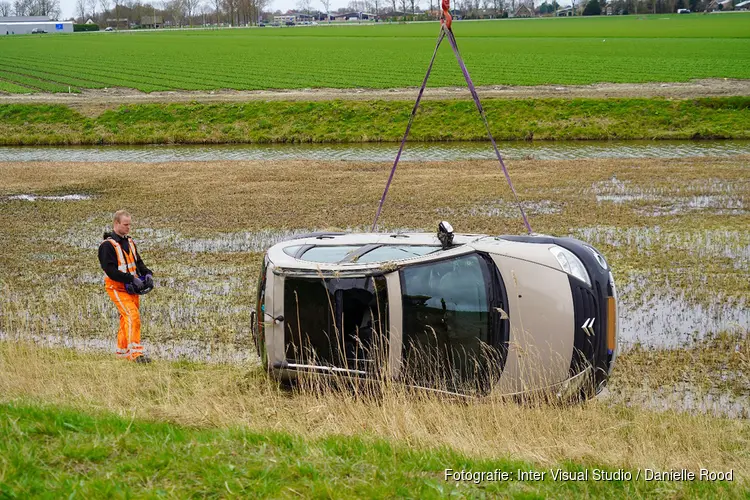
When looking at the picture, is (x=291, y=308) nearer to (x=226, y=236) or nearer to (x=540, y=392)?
(x=540, y=392)

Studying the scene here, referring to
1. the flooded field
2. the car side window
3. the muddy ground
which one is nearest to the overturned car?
the car side window

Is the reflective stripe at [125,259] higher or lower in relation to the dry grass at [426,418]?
higher

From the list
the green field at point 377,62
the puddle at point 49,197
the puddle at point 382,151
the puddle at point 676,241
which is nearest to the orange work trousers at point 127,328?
the puddle at point 676,241

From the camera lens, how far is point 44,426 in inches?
217

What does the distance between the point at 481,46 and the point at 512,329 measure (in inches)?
3005

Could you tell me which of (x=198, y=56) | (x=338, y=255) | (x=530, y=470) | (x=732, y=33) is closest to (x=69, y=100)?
(x=198, y=56)

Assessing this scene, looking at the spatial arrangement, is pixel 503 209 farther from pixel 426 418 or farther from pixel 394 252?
pixel 426 418

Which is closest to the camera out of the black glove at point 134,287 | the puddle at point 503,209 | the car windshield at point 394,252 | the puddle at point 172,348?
the car windshield at point 394,252

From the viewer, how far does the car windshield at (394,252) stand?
26.1 feet

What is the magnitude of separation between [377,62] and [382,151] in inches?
1436

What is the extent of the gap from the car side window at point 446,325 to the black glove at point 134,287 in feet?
11.7

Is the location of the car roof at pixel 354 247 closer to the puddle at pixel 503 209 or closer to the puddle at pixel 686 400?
the puddle at pixel 686 400

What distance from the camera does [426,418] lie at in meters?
6.59

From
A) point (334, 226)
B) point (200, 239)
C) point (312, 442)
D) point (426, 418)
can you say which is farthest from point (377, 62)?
point (312, 442)
